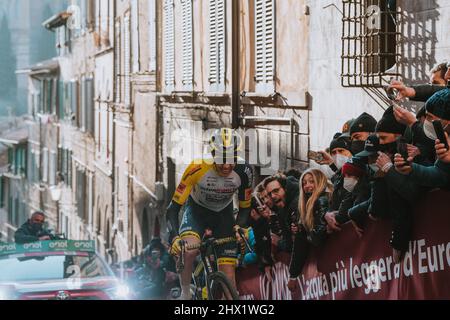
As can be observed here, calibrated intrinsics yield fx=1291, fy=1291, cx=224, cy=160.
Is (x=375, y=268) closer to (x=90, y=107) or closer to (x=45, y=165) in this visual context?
(x=90, y=107)

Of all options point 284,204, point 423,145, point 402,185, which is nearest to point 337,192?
point 284,204

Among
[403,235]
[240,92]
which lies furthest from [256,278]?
[403,235]

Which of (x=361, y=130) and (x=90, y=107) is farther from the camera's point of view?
(x=90, y=107)

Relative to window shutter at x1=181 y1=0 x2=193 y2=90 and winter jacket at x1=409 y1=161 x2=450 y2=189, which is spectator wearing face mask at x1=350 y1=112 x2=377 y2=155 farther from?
window shutter at x1=181 y1=0 x2=193 y2=90

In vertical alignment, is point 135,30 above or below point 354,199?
above

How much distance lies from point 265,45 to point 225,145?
2.21 feet

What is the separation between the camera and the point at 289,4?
25.3 ft

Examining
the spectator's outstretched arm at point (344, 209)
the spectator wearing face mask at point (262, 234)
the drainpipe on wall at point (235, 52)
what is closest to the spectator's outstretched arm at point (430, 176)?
the spectator's outstretched arm at point (344, 209)

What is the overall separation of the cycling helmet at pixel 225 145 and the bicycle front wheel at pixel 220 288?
741 mm

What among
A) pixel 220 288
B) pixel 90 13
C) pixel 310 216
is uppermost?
pixel 90 13

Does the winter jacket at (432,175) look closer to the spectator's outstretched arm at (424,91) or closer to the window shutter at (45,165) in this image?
the spectator's outstretched arm at (424,91)

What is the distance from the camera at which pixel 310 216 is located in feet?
23.6
